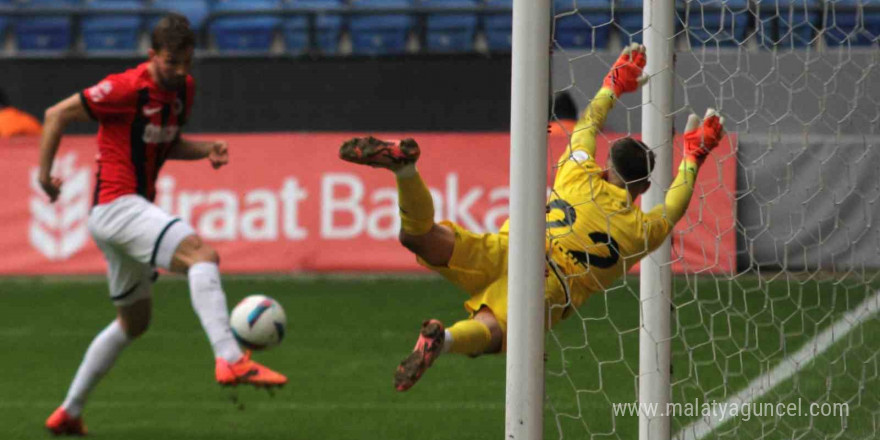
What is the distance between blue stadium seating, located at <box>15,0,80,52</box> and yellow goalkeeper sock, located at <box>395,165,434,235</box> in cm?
1050

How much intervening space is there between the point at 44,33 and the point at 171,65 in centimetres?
929

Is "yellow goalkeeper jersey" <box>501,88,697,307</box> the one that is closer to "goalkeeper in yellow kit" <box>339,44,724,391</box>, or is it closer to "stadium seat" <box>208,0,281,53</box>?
"goalkeeper in yellow kit" <box>339,44,724,391</box>

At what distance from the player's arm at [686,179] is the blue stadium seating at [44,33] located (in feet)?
34.6

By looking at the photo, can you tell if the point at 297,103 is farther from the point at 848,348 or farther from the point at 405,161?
the point at 405,161

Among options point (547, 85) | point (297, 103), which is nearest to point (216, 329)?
point (547, 85)

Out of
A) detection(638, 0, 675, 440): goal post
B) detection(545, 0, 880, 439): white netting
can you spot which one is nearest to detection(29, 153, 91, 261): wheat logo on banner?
detection(545, 0, 880, 439): white netting

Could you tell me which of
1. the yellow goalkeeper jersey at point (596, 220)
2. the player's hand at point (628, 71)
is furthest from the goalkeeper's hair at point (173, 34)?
the player's hand at point (628, 71)

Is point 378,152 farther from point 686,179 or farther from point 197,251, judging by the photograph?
point 197,251

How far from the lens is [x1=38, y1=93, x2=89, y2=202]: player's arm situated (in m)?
5.98

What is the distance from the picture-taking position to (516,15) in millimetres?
3951

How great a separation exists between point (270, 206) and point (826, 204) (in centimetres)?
655

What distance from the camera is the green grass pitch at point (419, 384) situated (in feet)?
20.2

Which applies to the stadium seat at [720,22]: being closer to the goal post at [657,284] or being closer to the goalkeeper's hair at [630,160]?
the goal post at [657,284]

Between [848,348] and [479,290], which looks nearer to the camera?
[479,290]
